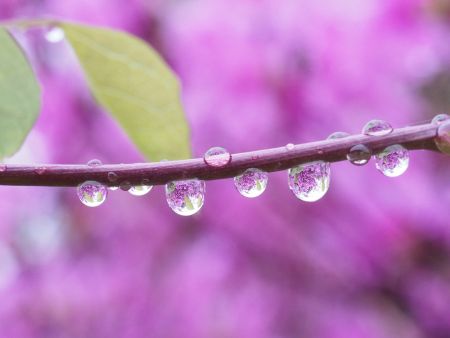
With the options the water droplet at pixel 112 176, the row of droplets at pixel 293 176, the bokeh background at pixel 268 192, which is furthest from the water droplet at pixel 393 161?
the bokeh background at pixel 268 192

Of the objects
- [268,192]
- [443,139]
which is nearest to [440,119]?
[443,139]

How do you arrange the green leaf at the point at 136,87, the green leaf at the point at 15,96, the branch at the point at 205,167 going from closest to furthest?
the branch at the point at 205,167 → the green leaf at the point at 15,96 → the green leaf at the point at 136,87

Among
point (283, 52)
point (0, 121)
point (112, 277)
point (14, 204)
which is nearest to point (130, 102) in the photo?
point (0, 121)

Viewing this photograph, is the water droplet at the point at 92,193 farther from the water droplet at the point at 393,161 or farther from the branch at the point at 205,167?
the water droplet at the point at 393,161

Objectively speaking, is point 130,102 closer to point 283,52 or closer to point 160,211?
point 283,52

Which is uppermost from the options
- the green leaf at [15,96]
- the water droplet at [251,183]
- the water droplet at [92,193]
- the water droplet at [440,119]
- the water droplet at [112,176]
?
the green leaf at [15,96]

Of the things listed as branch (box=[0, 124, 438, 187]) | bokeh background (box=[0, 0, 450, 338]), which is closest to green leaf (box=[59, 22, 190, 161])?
branch (box=[0, 124, 438, 187])
